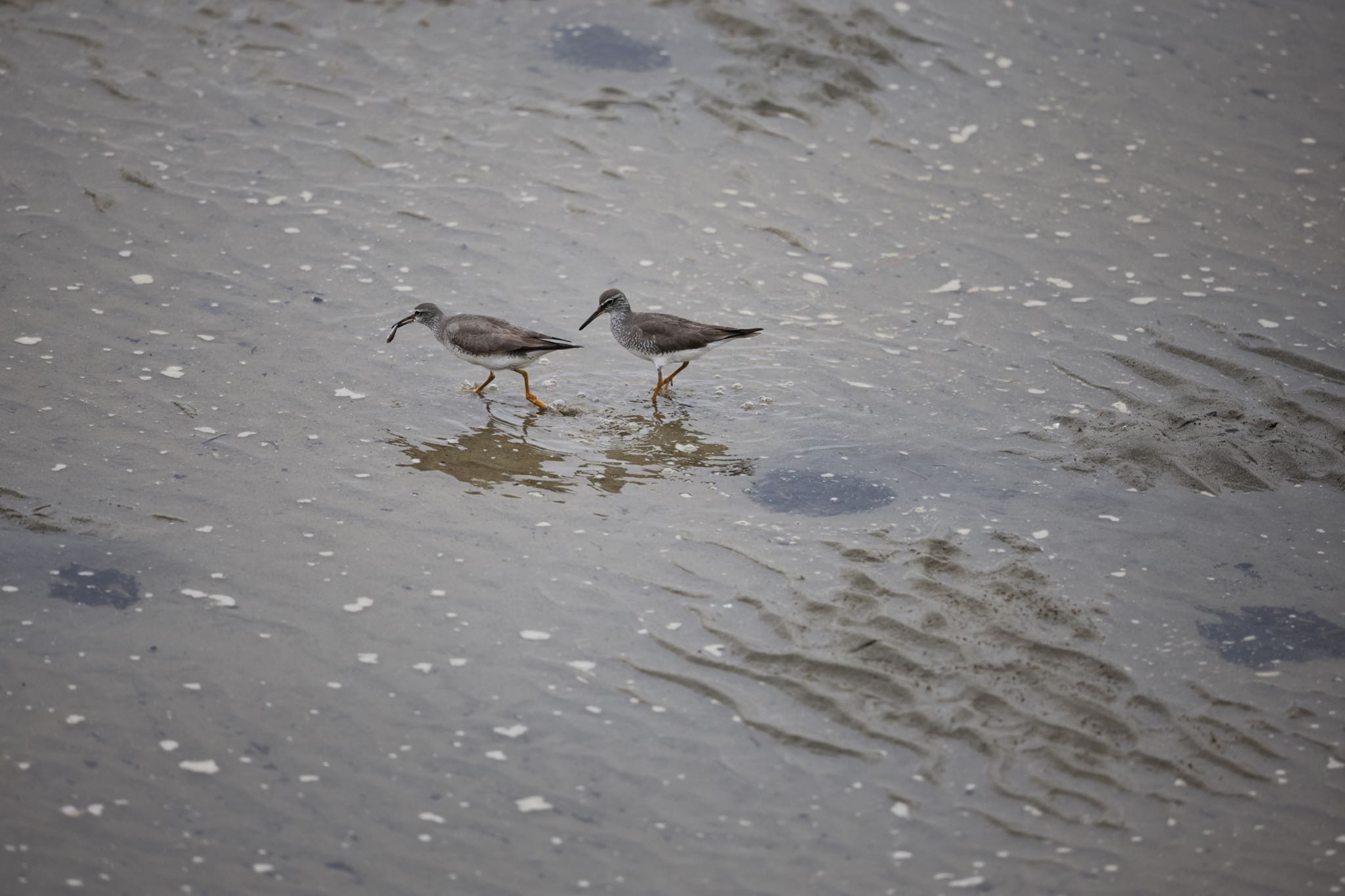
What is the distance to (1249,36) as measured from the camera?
14531mm

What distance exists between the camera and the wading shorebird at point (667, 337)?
903 cm

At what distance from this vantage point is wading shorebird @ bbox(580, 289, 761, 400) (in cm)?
903

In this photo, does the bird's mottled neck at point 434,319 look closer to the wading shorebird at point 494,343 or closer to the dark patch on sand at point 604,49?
the wading shorebird at point 494,343

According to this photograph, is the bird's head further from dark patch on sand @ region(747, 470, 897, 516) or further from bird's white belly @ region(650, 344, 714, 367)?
dark patch on sand @ region(747, 470, 897, 516)

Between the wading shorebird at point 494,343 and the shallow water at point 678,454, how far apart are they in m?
0.39

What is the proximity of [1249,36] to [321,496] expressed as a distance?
1264 centimetres

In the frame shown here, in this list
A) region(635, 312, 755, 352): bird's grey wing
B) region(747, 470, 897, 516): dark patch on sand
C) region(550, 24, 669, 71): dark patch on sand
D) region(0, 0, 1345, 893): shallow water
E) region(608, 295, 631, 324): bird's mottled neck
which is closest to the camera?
region(0, 0, 1345, 893): shallow water

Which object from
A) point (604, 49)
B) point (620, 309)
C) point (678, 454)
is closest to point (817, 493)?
point (678, 454)

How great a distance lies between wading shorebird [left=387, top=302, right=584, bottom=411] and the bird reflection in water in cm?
40

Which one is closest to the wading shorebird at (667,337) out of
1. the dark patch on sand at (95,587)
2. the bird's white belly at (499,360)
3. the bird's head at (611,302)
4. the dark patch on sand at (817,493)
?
the bird's head at (611,302)

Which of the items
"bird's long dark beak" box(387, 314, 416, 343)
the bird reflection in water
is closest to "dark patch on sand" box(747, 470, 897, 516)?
the bird reflection in water

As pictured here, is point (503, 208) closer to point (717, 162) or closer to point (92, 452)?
point (717, 162)

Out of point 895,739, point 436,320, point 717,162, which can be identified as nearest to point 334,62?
point 717,162

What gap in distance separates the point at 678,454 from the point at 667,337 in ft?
3.34
